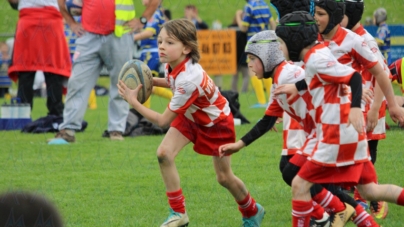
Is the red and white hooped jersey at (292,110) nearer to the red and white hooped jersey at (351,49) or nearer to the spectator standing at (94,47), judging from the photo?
the red and white hooped jersey at (351,49)

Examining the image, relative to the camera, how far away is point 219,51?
18719 mm

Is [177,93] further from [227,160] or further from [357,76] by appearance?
[357,76]

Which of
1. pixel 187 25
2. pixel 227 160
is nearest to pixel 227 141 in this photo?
pixel 227 160

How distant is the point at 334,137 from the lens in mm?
4191

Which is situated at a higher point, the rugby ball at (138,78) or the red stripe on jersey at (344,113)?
the red stripe on jersey at (344,113)

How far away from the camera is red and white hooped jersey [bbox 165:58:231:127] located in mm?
4965

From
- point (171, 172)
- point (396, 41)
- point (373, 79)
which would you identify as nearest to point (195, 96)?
point (171, 172)

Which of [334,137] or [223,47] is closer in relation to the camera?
[334,137]

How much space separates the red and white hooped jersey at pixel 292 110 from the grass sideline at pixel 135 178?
644mm

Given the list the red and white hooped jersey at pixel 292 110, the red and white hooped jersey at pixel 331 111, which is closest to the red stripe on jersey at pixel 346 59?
the red and white hooped jersey at pixel 292 110

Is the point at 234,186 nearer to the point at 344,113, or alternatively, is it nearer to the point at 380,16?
the point at 344,113

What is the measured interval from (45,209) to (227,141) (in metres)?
2.51

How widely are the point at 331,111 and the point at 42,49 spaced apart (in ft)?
20.7

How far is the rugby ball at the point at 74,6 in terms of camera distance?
8.93 meters
